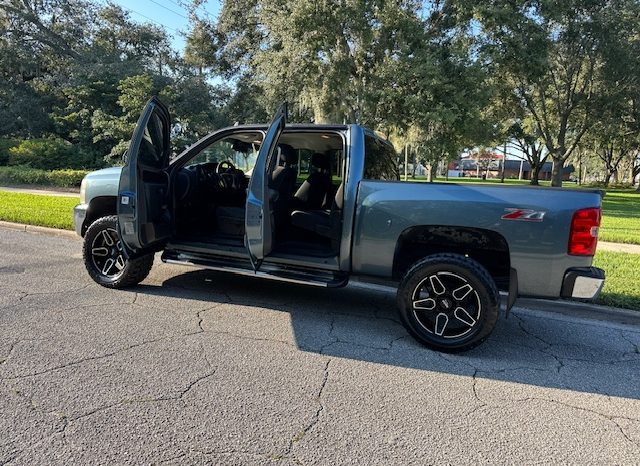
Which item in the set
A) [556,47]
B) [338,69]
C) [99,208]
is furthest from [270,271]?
[556,47]

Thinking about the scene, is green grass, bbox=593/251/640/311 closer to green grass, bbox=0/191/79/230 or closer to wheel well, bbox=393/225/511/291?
wheel well, bbox=393/225/511/291

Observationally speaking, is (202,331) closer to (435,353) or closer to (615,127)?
(435,353)

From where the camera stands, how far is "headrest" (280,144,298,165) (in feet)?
17.4

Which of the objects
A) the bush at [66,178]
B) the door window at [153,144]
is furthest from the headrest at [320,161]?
the bush at [66,178]

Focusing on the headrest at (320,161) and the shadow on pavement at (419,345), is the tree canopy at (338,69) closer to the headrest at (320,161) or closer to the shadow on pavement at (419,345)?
the headrest at (320,161)

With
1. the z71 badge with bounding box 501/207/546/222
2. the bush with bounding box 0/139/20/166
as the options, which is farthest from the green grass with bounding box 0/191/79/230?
the bush with bounding box 0/139/20/166

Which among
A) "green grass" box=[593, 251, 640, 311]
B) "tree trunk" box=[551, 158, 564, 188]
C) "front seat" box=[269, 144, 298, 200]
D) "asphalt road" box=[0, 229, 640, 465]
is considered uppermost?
"tree trunk" box=[551, 158, 564, 188]

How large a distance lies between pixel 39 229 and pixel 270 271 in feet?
21.5

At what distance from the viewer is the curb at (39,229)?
28.1ft

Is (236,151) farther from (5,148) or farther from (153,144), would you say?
(5,148)

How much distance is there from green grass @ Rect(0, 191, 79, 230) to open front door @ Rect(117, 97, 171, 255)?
187 inches

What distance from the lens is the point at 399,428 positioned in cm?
280

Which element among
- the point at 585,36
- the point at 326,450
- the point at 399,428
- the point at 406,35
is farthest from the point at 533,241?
the point at 585,36

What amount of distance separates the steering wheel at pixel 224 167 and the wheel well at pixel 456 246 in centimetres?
255
